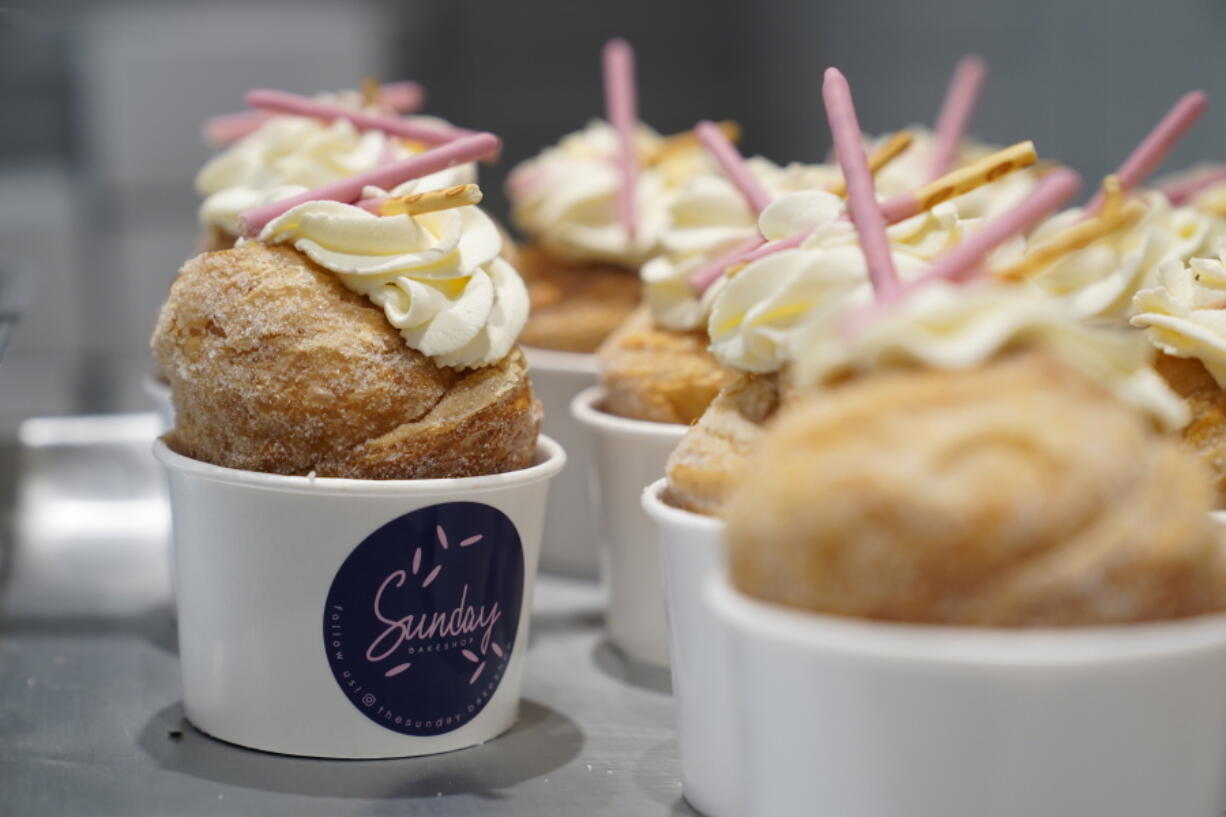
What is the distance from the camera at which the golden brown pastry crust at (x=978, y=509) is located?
1.08 m

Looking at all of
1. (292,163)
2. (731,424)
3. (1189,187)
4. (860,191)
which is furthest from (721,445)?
(1189,187)

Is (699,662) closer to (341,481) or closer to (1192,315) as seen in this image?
(341,481)

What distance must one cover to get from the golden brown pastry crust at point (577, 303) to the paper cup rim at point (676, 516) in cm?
96

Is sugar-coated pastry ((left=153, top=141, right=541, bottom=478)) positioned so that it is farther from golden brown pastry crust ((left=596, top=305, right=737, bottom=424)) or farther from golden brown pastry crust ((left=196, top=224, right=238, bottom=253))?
golden brown pastry crust ((left=196, top=224, right=238, bottom=253))

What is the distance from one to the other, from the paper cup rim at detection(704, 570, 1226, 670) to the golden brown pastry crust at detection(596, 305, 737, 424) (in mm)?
885

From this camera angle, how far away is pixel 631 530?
213 centimetres

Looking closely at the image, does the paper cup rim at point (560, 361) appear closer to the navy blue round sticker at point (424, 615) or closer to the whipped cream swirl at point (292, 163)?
the whipped cream swirl at point (292, 163)

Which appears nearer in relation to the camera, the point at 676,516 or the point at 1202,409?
the point at 676,516

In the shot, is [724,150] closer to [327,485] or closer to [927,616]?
[327,485]

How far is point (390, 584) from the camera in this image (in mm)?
1660

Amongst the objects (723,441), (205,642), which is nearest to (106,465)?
(205,642)

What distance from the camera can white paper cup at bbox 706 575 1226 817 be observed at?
1.10m

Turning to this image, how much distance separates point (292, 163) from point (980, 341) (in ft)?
4.23

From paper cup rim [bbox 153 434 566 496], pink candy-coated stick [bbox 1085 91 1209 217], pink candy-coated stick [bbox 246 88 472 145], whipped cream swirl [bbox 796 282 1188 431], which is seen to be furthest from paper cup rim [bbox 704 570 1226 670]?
pink candy-coated stick [bbox 246 88 472 145]
